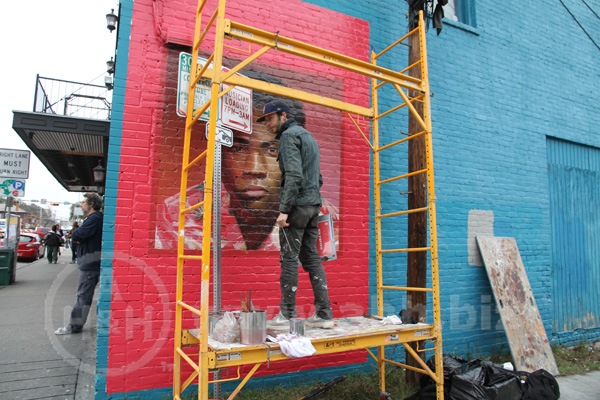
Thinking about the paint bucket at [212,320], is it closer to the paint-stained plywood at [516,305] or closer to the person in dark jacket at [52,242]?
the paint-stained plywood at [516,305]

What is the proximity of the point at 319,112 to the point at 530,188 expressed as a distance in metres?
4.21

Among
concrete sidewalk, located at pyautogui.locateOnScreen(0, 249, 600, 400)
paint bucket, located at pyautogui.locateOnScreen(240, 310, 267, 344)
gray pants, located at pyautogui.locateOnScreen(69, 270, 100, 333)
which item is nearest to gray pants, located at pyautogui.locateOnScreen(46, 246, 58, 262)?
concrete sidewalk, located at pyautogui.locateOnScreen(0, 249, 600, 400)

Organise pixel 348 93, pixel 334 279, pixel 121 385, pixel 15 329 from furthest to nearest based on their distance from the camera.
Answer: pixel 15 329 → pixel 348 93 → pixel 334 279 → pixel 121 385

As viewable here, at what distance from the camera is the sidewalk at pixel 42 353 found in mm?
4141

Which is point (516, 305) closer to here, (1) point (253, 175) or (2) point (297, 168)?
(1) point (253, 175)

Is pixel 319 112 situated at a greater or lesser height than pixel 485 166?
greater

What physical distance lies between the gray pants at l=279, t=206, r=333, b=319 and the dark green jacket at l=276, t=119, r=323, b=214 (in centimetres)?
13

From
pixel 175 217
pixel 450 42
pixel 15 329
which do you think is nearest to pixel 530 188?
pixel 450 42

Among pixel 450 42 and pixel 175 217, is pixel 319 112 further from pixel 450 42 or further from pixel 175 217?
pixel 450 42

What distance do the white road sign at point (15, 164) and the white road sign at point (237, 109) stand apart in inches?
320

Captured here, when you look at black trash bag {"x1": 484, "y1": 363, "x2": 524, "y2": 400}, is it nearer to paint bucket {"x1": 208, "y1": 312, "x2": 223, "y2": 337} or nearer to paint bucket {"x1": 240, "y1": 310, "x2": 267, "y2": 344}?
paint bucket {"x1": 240, "y1": 310, "x2": 267, "y2": 344}

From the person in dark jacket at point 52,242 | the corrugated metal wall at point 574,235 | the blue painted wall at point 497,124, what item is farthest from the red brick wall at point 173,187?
the person in dark jacket at point 52,242

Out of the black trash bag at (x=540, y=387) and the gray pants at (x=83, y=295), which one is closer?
the black trash bag at (x=540, y=387)

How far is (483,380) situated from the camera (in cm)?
428
